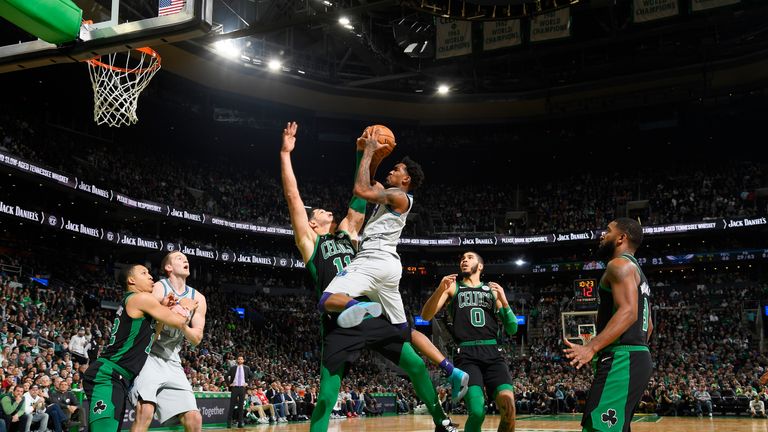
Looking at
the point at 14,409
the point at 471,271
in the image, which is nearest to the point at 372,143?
the point at 471,271

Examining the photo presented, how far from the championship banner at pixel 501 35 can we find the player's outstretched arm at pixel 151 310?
20.7m

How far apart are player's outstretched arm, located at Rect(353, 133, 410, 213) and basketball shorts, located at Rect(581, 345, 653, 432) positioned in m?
1.97

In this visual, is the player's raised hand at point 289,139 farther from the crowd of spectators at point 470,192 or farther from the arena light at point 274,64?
the arena light at point 274,64

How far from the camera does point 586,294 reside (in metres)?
29.5

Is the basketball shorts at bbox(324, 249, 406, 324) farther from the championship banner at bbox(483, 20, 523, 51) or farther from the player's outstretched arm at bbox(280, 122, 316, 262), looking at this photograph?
the championship banner at bbox(483, 20, 523, 51)

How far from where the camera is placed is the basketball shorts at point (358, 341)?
5.40 m

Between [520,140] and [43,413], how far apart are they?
107ft

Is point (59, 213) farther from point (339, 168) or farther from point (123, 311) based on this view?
point (123, 311)

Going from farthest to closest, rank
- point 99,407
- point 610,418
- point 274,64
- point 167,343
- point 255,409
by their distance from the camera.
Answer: point 274,64 → point 255,409 → point 167,343 → point 99,407 → point 610,418

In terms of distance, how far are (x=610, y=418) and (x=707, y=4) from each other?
2124 centimetres

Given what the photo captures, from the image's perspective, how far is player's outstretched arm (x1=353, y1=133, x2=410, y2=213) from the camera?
18.5ft

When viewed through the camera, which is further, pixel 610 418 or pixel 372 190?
pixel 372 190

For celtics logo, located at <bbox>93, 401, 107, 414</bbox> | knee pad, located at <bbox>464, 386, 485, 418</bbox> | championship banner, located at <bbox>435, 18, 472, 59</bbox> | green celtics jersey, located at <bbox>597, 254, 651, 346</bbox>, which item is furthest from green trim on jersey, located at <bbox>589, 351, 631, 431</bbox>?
championship banner, located at <bbox>435, 18, 472, 59</bbox>

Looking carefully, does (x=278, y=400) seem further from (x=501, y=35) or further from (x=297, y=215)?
(x=297, y=215)
